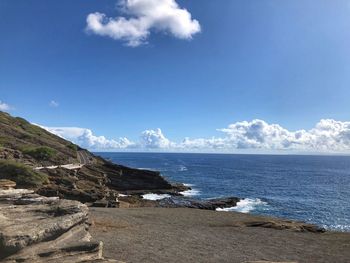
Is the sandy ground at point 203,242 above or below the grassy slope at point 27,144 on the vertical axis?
below

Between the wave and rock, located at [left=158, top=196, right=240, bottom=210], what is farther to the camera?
rock, located at [left=158, top=196, right=240, bottom=210]

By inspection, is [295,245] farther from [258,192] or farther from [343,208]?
[258,192]

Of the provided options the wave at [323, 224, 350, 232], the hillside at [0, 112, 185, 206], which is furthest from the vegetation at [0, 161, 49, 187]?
the wave at [323, 224, 350, 232]

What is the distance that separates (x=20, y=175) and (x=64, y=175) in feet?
43.3

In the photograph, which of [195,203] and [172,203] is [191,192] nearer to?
[195,203]

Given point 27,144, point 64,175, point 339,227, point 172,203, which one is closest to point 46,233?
point 172,203

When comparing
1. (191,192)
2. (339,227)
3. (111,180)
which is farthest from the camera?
(191,192)

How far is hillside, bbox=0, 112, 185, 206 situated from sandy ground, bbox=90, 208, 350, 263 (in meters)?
16.3

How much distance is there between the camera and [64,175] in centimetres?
7088

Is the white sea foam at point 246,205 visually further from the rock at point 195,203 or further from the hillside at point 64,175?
the hillside at point 64,175

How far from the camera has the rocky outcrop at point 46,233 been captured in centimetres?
1579

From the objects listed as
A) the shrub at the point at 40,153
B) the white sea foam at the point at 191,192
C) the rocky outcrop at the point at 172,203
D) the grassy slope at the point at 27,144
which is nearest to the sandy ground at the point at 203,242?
the rocky outcrop at the point at 172,203

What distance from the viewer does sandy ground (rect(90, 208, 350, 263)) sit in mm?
24469

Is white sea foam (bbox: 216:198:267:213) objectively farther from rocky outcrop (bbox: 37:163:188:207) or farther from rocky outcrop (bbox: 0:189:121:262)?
rocky outcrop (bbox: 0:189:121:262)
